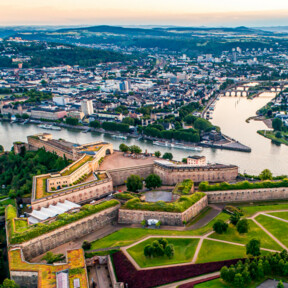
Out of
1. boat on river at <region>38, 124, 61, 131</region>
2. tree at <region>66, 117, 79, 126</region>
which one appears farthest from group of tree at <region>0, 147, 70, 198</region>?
tree at <region>66, 117, 79, 126</region>

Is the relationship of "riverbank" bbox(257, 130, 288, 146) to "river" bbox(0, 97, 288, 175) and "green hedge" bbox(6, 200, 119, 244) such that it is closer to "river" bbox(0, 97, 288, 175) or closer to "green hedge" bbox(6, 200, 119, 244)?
"river" bbox(0, 97, 288, 175)

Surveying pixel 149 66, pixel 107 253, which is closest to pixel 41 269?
pixel 107 253

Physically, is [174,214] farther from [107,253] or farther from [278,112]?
[278,112]

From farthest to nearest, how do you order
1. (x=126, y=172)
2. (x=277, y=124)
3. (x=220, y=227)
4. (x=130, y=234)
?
(x=277, y=124), (x=126, y=172), (x=130, y=234), (x=220, y=227)

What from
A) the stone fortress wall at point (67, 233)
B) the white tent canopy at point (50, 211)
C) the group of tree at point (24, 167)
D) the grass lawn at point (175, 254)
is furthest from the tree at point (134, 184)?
the group of tree at point (24, 167)

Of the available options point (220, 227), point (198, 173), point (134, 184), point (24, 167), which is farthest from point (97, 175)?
point (220, 227)

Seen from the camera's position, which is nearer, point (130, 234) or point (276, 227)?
point (276, 227)

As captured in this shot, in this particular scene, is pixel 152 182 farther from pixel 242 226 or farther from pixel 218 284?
pixel 218 284
